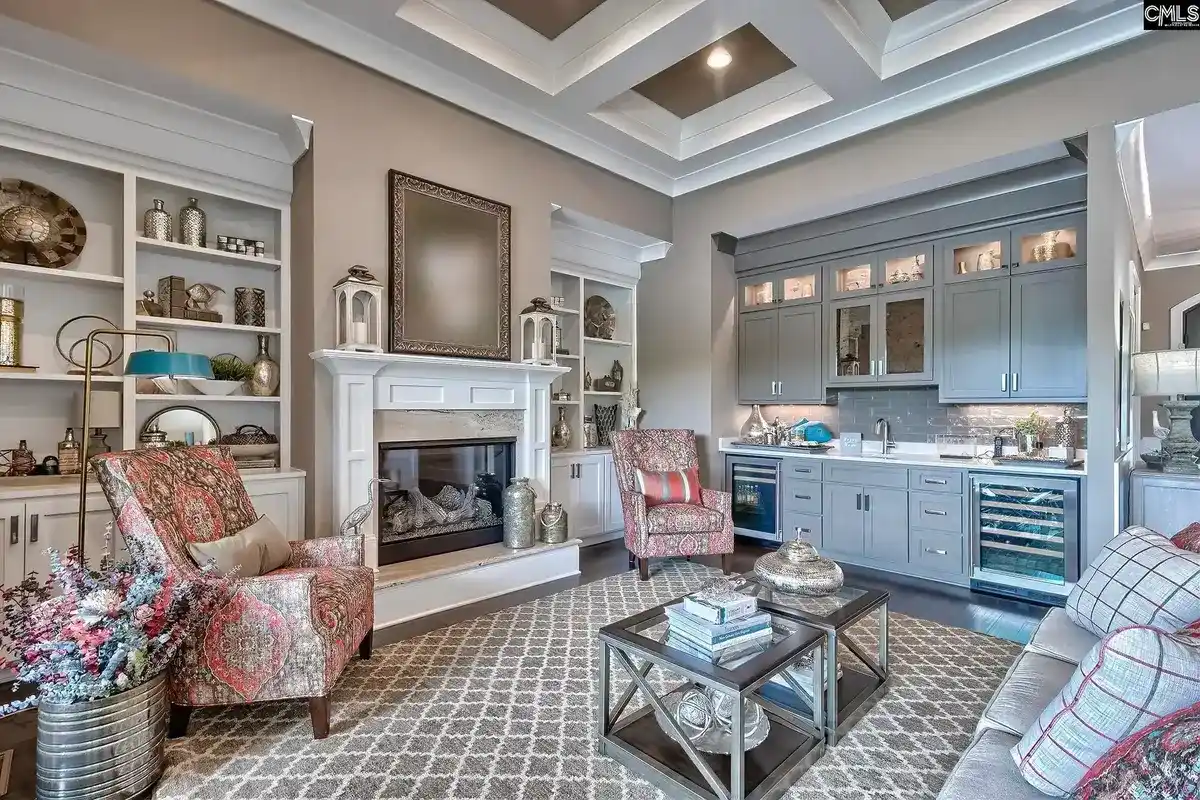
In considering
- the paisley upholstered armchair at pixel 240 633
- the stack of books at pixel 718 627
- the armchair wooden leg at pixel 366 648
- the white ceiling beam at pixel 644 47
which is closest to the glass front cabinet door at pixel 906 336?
the white ceiling beam at pixel 644 47

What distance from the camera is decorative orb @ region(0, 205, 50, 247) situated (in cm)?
279

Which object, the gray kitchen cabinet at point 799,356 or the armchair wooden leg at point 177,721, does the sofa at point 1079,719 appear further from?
the gray kitchen cabinet at point 799,356

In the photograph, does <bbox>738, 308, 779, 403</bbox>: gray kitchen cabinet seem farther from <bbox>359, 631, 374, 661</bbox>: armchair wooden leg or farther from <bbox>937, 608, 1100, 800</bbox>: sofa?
<bbox>359, 631, 374, 661</bbox>: armchair wooden leg

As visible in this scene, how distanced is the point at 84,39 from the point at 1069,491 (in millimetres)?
5640

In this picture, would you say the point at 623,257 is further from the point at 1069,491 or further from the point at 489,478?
the point at 1069,491

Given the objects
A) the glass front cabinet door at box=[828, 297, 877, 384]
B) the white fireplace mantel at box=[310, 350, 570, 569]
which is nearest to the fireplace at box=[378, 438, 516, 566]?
the white fireplace mantel at box=[310, 350, 570, 569]

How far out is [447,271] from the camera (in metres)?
3.72

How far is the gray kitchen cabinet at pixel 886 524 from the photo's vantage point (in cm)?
414

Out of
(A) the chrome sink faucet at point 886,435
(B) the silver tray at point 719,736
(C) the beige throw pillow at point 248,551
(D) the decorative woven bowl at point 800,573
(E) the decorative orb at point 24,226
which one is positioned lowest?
(B) the silver tray at point 719,736

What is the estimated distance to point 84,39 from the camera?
2.52 metres

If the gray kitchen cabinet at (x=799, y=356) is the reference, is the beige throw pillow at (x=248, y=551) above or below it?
below

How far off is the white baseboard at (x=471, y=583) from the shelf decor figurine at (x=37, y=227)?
239 centimetres

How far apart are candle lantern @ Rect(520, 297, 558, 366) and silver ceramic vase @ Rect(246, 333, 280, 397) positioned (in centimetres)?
155

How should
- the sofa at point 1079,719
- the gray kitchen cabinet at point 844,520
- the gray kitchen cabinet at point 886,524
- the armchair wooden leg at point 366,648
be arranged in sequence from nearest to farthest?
the sofa at point 1079,719 → the armchair wooden leg at point 366,648 → the gray kitchen cabinet at point 886,524 → the gray kitchen cabinet at point 844,520
